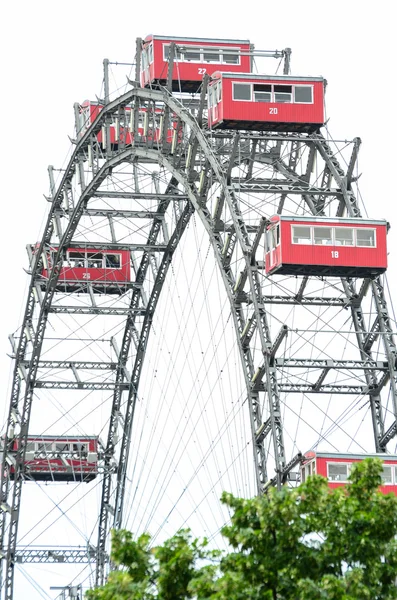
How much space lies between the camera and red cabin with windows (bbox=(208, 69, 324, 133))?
70625 millimetres

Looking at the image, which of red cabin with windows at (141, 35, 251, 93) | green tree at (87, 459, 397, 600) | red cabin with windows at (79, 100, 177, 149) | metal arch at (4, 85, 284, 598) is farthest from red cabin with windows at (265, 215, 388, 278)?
green tree at (87, 459, 397, 600)

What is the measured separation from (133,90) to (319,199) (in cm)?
977

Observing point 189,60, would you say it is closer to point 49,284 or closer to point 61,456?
point 49,284

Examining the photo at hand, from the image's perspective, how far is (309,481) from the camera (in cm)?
4241

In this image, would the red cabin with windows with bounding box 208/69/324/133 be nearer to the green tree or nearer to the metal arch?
the metal arch

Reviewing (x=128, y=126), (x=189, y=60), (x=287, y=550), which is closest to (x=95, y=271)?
(x=128, y=126)

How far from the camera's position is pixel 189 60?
7775cm

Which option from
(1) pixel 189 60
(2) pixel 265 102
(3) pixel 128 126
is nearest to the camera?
(2) pixel 265 102

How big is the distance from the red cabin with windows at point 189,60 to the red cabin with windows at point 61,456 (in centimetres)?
3591

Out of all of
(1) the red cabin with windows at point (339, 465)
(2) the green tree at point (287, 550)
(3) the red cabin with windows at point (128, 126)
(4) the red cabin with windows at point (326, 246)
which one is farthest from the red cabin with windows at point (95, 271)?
(2) the green tree at point (287, 550)

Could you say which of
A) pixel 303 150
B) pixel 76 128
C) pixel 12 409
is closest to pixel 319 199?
pixel 303 150

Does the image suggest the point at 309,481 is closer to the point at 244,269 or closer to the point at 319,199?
the point at 244,269

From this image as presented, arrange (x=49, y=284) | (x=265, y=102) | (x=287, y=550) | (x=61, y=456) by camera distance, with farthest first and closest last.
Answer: (x=61, y=456) → (x=49, y=284) → (x=265, y=102) → (x=287, y=550)

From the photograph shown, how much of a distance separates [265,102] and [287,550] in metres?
32.4
